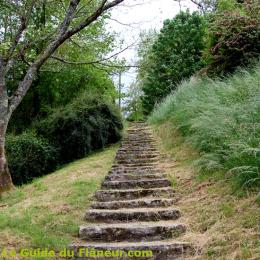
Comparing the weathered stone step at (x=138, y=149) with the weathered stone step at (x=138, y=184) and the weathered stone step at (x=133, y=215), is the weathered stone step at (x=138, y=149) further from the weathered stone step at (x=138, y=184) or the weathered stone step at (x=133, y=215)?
the weathered stone step at (x=133, y=215)

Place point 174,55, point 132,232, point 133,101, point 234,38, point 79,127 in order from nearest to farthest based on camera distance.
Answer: point 132,232 < point 234,38 < point 79,127 < point 174,55 < point 133,101

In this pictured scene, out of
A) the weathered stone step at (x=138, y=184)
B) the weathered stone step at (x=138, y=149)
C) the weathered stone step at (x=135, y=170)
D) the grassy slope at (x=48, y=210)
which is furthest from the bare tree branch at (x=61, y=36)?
the weathered stone step at (x=138, y=149)

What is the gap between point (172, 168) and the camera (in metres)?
7.17

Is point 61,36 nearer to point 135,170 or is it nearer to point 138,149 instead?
point 135,170

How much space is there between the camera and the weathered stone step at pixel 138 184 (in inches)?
252

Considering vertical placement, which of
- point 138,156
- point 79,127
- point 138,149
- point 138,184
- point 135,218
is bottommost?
point 135,218

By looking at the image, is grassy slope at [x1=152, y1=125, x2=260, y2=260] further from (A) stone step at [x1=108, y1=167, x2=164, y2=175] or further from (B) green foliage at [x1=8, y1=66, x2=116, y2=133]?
(B) green foliage at [x1=8, y1=66, x2=116, y2=133]

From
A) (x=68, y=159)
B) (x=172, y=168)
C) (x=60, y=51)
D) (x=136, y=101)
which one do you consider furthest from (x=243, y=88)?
(x=136, y=101)

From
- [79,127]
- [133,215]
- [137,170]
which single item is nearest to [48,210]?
[133,215]

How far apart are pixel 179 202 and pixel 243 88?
2.54m

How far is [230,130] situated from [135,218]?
6.15 ft

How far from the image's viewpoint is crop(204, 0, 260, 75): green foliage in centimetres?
830

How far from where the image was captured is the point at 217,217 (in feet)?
15.0

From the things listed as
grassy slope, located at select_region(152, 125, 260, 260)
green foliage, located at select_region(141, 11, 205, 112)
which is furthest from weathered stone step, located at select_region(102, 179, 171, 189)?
green foliage, located at select_region(141, 11, 205, 112)
